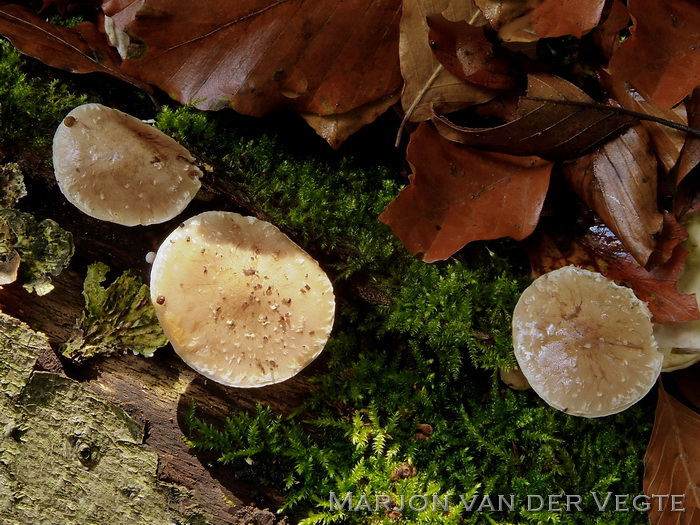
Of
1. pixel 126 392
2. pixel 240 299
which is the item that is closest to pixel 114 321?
pixel 126 392

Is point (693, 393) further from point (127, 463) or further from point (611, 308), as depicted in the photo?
point (127, 463)

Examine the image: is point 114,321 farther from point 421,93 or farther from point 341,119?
point 421,93

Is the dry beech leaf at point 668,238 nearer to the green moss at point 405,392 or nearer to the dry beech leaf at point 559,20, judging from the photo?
the green moss at point 405,392

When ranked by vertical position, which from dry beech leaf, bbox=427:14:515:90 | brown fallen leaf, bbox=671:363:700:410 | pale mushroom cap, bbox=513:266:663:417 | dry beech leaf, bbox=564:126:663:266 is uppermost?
dry beech leaf, bbox=427:14:515:90

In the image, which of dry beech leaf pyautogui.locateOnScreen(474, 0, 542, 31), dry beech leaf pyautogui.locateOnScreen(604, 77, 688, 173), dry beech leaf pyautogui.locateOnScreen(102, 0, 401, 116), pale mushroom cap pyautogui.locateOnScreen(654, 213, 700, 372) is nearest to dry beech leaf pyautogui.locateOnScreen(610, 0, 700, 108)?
dry beech leaf pyautogui.locateOnScreen(604, 77, 688, 173)

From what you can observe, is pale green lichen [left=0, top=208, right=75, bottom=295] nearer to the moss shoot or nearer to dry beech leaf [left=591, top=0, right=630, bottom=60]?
the moss shoot
